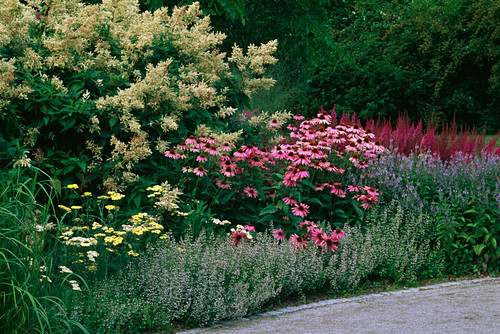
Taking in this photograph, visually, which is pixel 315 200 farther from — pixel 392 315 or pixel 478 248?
pixel 478 248

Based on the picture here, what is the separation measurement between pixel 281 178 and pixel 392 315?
1.88 m

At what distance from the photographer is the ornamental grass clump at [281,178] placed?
5.74m

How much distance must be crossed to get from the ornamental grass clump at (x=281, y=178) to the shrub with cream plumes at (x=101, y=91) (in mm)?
377

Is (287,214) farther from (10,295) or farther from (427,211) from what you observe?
(10,295)

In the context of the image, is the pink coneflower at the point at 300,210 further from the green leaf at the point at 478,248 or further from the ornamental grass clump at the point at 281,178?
the green leaf at the point at 478,248

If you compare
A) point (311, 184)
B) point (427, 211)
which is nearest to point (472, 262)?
point (427, 211)

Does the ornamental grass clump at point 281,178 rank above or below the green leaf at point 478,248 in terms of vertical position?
above

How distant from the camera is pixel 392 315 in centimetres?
462

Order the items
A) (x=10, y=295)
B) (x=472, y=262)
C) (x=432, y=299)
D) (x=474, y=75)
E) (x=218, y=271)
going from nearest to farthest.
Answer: (x=10, y=295)
(x=218, y=271)
(x=432, y=299)
(x=472, y=262)
(x=474, y=75)

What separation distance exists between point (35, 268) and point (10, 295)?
22 centimetres

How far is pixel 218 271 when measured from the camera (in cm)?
464

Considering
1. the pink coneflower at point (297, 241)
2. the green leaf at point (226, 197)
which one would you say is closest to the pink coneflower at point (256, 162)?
the green leaf at point (226, 197)

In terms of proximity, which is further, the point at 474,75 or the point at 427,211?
the point at 474,75

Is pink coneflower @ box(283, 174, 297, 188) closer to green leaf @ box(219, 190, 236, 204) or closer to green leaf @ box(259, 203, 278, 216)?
green leaf @ box(259, 203, 278, 216)
